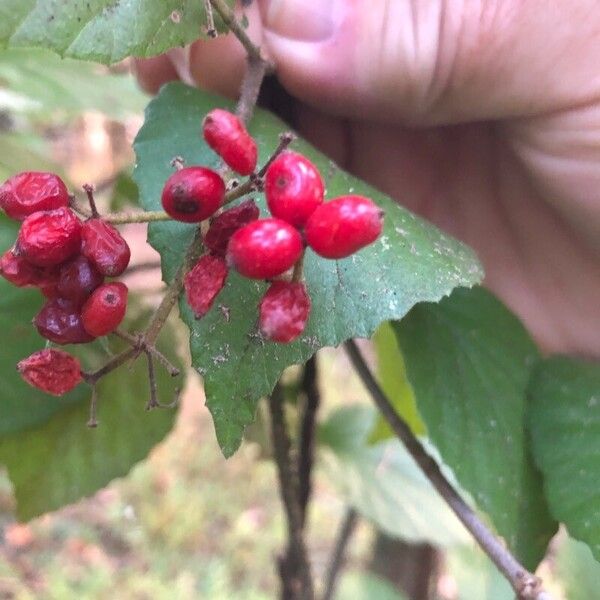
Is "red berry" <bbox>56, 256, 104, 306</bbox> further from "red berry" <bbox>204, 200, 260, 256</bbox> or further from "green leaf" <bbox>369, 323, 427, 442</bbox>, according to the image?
"green leaf" <bbox>369, 323, 427, 442</bbox>

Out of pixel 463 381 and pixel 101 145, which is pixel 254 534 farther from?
pixel 101 145

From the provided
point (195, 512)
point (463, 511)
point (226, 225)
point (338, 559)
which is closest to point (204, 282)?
point (226, 225)

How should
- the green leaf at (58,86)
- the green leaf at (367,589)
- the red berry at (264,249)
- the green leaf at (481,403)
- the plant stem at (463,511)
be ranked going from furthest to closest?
the green leaf at (367,589), the green leaf at (58,86), the green leaf at (481,403), the plant stem at (463,511), the red berry at (264,249)

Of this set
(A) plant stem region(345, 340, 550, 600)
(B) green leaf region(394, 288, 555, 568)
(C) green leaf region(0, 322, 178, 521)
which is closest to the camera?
(A) plant stem region(345, 340, 550, 600)

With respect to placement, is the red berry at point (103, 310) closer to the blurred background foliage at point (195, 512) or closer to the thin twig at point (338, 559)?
the blurred background foliage at point (195, 512)

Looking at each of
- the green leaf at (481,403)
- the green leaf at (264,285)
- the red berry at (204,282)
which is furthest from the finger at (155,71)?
the red berry at (204,282)

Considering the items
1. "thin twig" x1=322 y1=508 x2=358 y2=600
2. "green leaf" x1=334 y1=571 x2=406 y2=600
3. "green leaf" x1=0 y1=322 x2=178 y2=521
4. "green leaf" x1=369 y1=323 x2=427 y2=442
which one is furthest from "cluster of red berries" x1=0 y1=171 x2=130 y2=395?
"green leaf" x1=334 y1=571 x2=406 y2=600

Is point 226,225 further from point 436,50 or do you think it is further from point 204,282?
point 436,50
